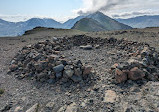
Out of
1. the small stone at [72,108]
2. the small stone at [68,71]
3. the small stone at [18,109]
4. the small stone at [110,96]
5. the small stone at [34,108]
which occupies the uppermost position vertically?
the small stone at [68,71]

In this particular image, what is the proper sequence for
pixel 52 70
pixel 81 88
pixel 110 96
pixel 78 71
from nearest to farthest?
pixel 110 96 → pixel 81 88 → pixel 78 71 → pixel 52 70

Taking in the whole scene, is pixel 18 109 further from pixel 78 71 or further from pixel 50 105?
pixel 78 71

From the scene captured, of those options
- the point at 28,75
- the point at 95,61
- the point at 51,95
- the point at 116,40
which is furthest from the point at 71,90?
the point at 116,40

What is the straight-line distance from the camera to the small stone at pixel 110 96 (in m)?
5.71

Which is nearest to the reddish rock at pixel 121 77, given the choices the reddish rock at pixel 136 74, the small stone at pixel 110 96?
the reddish rock at pixel 136 74

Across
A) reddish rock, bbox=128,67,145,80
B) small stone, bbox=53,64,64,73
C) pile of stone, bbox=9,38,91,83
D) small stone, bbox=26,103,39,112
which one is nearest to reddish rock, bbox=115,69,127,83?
reddish rock, bbox=128,67,145,80

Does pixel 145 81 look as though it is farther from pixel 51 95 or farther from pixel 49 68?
pixel 49 68

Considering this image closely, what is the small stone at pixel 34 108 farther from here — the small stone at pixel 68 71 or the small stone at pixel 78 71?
the small stone at pixel 78 71

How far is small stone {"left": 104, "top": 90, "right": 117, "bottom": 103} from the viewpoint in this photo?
5.71 metres

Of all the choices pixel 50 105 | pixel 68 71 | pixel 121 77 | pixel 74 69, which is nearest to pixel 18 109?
pixel 50 105

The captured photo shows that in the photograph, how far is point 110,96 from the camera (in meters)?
5.97

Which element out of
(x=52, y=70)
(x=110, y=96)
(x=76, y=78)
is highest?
(x=52, y=70)

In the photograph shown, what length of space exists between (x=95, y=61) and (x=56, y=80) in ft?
13.7

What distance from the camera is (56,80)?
7902 millimetres
